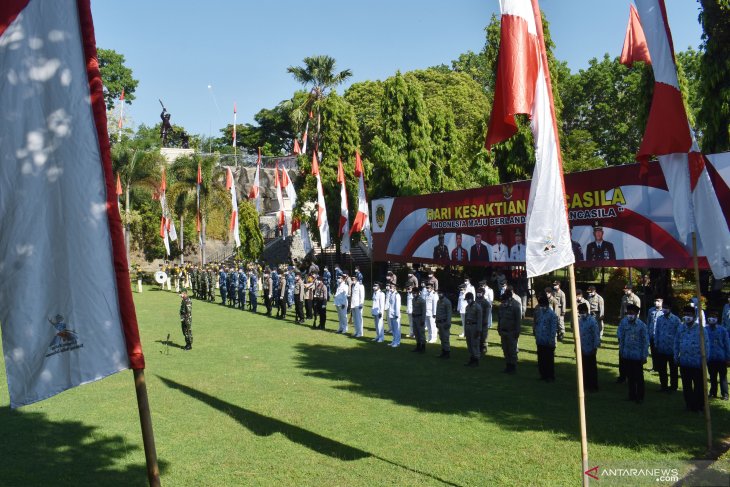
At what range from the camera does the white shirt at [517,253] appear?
23359 mm

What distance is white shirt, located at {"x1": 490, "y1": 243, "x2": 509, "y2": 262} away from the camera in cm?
2420

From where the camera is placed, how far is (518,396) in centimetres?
1223

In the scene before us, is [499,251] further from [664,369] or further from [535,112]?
[535,112]

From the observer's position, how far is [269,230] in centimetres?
5809

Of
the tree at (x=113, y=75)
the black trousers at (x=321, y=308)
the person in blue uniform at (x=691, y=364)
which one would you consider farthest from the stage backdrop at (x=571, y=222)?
the tree at (x=113, y=75)

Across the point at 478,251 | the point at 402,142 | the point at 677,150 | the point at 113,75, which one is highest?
the point at 113,75

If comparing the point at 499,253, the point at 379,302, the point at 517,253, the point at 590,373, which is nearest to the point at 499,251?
the point at 499,253

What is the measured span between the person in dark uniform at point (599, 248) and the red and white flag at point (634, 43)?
9.89 m

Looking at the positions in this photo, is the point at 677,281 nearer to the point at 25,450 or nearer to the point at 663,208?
the point at 663,208

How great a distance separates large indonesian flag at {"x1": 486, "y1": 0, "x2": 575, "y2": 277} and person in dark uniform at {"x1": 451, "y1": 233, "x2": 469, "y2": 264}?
62.3ft

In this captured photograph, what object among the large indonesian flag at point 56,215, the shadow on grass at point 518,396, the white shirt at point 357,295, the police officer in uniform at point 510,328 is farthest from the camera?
the white shirt at point 357,295

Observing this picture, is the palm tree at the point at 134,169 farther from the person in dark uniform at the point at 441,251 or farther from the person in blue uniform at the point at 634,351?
the person in blue uniform at the point at 634,351

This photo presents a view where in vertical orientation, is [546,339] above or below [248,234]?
below

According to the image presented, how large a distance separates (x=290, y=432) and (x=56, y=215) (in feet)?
20.9
